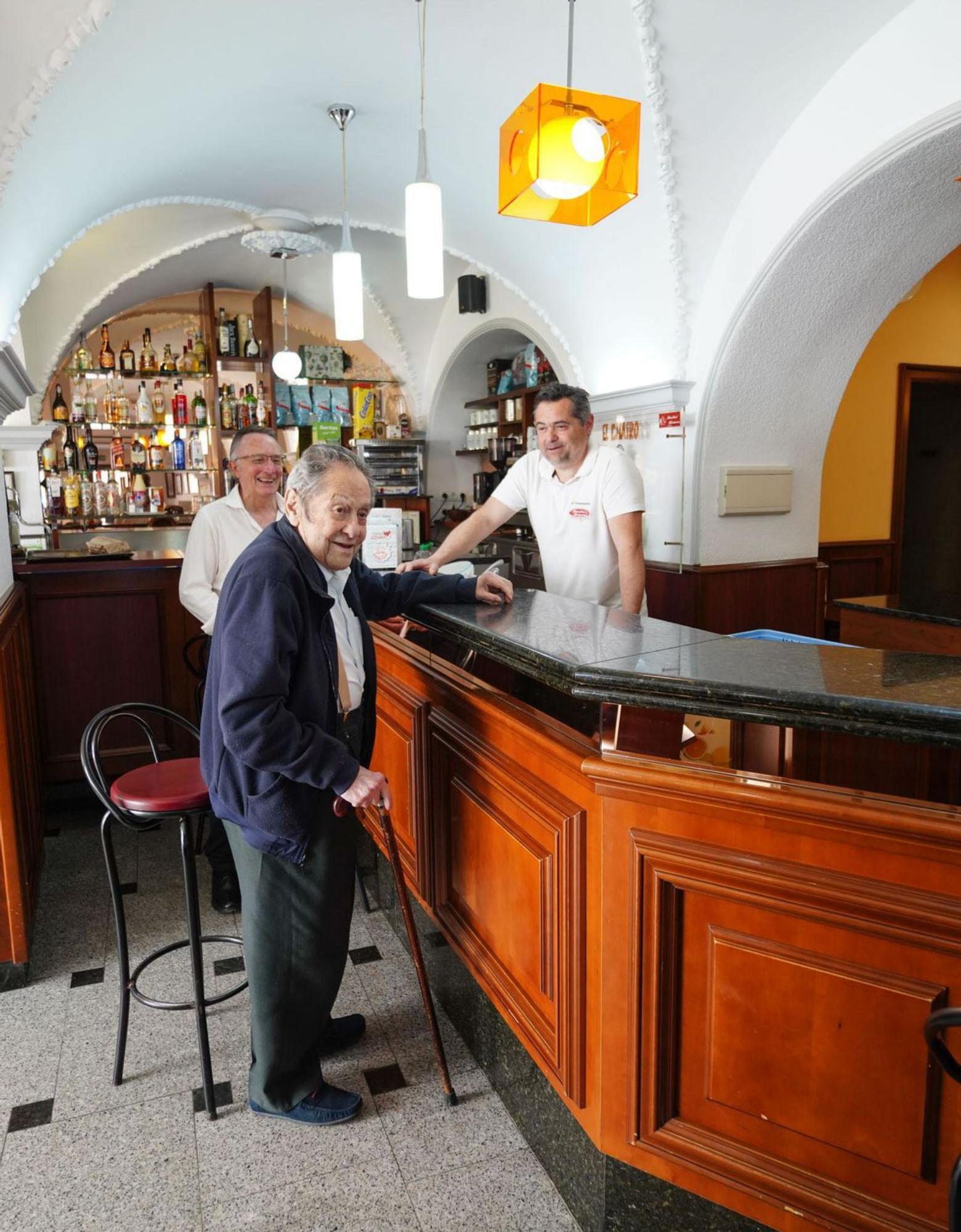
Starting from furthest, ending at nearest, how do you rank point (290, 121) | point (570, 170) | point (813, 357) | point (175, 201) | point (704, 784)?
point (175, 201) → point (813, 357) → point (290, 121) → point (570, 170) → point (704, 784)

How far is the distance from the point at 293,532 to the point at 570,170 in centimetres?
132

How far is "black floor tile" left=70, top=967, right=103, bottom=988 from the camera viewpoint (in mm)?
2748

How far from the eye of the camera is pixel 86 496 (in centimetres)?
812

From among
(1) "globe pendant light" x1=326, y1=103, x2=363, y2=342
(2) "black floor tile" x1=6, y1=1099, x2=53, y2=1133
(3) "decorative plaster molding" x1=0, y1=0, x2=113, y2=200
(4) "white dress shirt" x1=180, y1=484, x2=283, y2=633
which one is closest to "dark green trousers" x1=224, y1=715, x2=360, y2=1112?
(2) "black floor tile" x1=6, y1=1099, x2=53, y2=1133

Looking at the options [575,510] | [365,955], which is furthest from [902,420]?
[365,955]

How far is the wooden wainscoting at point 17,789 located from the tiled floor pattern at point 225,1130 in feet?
0.69

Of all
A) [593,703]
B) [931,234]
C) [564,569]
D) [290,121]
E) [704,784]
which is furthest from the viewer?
[290,121]

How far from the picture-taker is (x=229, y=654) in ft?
5.87

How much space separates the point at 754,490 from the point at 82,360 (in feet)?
20.7

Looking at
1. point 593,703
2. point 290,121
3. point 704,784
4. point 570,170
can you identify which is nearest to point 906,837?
point 704,784

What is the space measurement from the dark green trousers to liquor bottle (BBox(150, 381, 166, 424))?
7.23m

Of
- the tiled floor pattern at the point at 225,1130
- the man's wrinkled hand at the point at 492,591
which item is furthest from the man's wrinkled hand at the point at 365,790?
the tiled floor pattern at the point at 225,1130

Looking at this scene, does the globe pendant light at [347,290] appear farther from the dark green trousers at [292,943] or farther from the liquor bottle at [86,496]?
the liquor bottle at [86,496]

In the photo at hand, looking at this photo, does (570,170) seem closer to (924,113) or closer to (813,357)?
(924,113)
